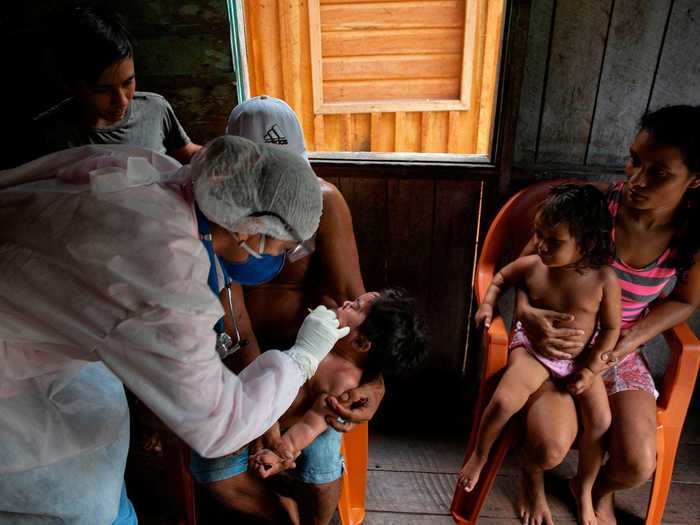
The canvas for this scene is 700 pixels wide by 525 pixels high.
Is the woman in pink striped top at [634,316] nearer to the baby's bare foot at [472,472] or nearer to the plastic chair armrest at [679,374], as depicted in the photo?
the plastic chair armrest at [679,374]

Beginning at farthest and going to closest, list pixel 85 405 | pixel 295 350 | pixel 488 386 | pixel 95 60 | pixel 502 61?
pixel 502 61, pixel 488 386, pixel 95 60, pixel 295 350, pixel 85 405

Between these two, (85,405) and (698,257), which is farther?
(698,257)

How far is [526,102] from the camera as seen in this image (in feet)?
7.79

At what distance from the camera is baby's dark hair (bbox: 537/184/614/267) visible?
72.5 inches

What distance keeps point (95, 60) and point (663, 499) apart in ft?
9.27

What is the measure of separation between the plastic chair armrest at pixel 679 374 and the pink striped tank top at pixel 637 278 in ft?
0.49

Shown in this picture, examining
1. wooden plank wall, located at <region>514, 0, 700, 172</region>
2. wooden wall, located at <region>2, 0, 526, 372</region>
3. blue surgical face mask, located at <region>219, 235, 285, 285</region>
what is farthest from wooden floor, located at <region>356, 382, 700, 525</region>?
wooden plank wall, located at <region>514, 0, 700, 172</region>

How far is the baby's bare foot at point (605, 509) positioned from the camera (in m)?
2.16

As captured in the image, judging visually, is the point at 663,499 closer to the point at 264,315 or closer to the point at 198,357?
the point at 264,315

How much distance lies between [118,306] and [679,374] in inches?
78.1


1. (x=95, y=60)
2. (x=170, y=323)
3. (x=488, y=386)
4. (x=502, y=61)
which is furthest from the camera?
(x=502, y=61)

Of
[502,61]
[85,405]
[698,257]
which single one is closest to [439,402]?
[698,257]

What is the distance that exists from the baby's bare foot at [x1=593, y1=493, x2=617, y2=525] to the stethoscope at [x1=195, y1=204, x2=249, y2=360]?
65.3 inches

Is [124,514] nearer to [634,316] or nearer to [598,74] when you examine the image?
[634,316]
